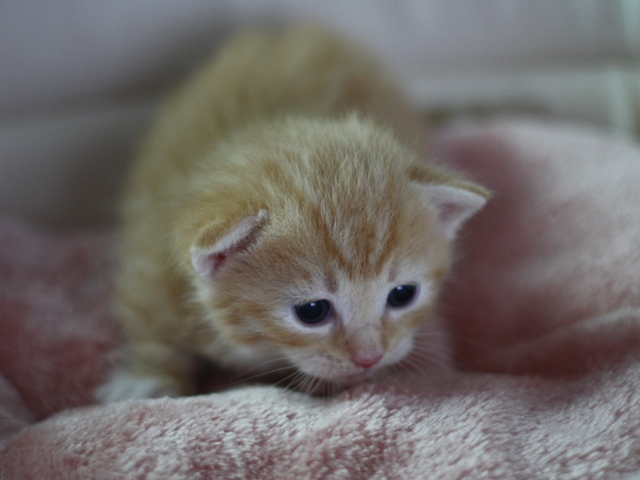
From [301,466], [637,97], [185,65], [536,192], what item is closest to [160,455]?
[301,466]

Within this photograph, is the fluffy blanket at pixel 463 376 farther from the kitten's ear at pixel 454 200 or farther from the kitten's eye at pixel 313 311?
the kitten's ear at pixel 454 200

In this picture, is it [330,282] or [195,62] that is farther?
[195,62]

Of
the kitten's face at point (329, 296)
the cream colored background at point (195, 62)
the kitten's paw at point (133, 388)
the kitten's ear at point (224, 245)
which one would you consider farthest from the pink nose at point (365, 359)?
the cream colored background at point (195, 62)

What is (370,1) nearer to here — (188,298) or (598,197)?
(598,197)

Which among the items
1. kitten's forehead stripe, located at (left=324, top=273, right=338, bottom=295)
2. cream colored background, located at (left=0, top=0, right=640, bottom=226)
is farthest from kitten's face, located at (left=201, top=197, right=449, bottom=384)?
cream colored background, located at (left=0, top=0, right=640, bottom=226)

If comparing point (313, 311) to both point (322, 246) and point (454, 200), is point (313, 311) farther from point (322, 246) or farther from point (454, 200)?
point (454, 200)

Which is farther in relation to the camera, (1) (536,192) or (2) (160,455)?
(1) (536,192)

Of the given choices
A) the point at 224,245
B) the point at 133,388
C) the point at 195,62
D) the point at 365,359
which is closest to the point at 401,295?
the point at 365,359

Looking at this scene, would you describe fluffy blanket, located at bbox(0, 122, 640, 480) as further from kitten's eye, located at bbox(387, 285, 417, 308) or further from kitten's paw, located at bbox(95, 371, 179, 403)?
kitten's eye, located at bbox(387, 285, 417, 308)
